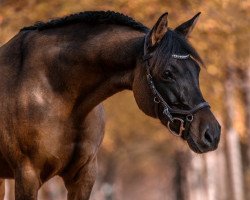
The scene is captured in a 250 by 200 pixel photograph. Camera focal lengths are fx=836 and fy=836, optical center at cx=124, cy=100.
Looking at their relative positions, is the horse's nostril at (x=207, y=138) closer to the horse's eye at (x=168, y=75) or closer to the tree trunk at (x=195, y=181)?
the horse's eye at (x=168, y=75)

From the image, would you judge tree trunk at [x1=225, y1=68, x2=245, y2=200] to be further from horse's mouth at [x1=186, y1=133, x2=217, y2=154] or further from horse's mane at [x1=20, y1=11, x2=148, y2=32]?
horse's mouth at [x1=186, y1=133, x2=217, y2=154]

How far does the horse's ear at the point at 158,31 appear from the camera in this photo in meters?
6.72

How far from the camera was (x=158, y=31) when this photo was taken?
6.80 meters

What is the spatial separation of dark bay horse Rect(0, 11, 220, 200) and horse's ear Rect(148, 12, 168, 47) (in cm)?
1

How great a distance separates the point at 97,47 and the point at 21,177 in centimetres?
133

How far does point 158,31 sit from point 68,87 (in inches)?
45.1

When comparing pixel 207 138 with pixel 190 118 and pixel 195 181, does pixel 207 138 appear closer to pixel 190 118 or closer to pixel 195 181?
pixel 190 118

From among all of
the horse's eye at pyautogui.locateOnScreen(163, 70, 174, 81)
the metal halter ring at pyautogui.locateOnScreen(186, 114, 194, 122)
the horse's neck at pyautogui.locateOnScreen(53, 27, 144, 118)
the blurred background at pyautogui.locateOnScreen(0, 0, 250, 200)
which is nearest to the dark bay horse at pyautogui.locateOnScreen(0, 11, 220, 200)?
the horse's neck at pyautogui.locateOnScreen(53, 27, 144, 118)

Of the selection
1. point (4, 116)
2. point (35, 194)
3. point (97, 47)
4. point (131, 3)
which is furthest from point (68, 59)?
point (131, 3)

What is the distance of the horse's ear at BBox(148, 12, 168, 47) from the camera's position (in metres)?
6.72

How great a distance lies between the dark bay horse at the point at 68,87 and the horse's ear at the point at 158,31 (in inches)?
0.6

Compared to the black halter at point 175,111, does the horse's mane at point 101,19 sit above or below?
above

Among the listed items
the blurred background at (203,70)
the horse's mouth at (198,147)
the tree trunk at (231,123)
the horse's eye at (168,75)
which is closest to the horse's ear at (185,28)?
the horse's eye at (168,75)

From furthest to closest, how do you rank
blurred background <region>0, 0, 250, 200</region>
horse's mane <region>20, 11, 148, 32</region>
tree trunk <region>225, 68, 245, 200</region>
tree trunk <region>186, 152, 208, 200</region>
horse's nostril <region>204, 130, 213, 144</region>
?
tree trunk <region>186, 152, 208, 200</region> < tree trunk <region>225, 68, 245, 200</region> < blurred background <region>0, 0, 250, 200</region> < horse's mane <region>20, 11, 148, 32</region> < horse's nostril <region>204, 130, 213, 144</region>
